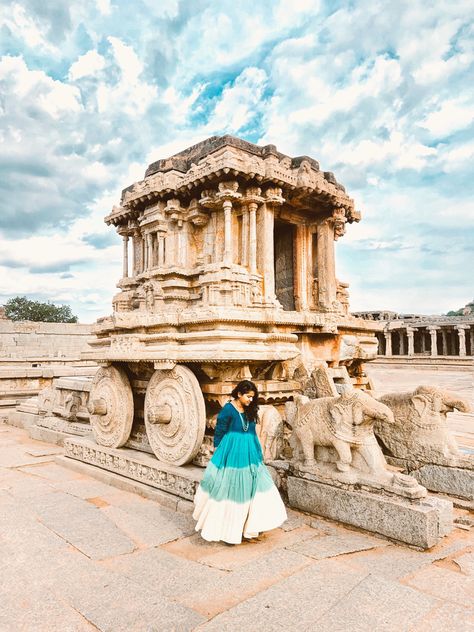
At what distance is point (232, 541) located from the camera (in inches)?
132

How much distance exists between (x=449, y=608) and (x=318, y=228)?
266 inches

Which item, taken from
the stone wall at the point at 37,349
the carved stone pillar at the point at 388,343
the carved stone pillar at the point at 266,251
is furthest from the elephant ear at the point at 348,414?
the carved stone pillar at the point at 388,343

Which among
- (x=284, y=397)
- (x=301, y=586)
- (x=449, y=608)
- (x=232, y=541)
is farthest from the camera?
(x=284, y=397)

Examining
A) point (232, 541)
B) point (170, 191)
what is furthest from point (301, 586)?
point (170, 191)

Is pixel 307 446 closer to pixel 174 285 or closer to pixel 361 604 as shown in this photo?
pixel 361 604

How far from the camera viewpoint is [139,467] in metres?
4.88

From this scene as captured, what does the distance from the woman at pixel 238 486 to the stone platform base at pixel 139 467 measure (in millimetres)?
738

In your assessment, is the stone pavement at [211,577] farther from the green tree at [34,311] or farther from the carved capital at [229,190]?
the green tree at [34,311]

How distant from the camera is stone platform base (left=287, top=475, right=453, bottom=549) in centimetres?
325

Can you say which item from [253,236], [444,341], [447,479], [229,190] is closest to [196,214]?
[229,190]

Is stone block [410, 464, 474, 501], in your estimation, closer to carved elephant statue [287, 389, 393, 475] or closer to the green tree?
carved elephant statue [287, 389, 393, 475]

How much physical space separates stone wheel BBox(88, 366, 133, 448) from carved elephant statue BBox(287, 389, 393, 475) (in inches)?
91.7

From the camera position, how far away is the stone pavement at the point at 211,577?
8.04 feet

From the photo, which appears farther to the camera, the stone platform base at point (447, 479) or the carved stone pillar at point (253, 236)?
the carved stone pillar at point (253, 236)
